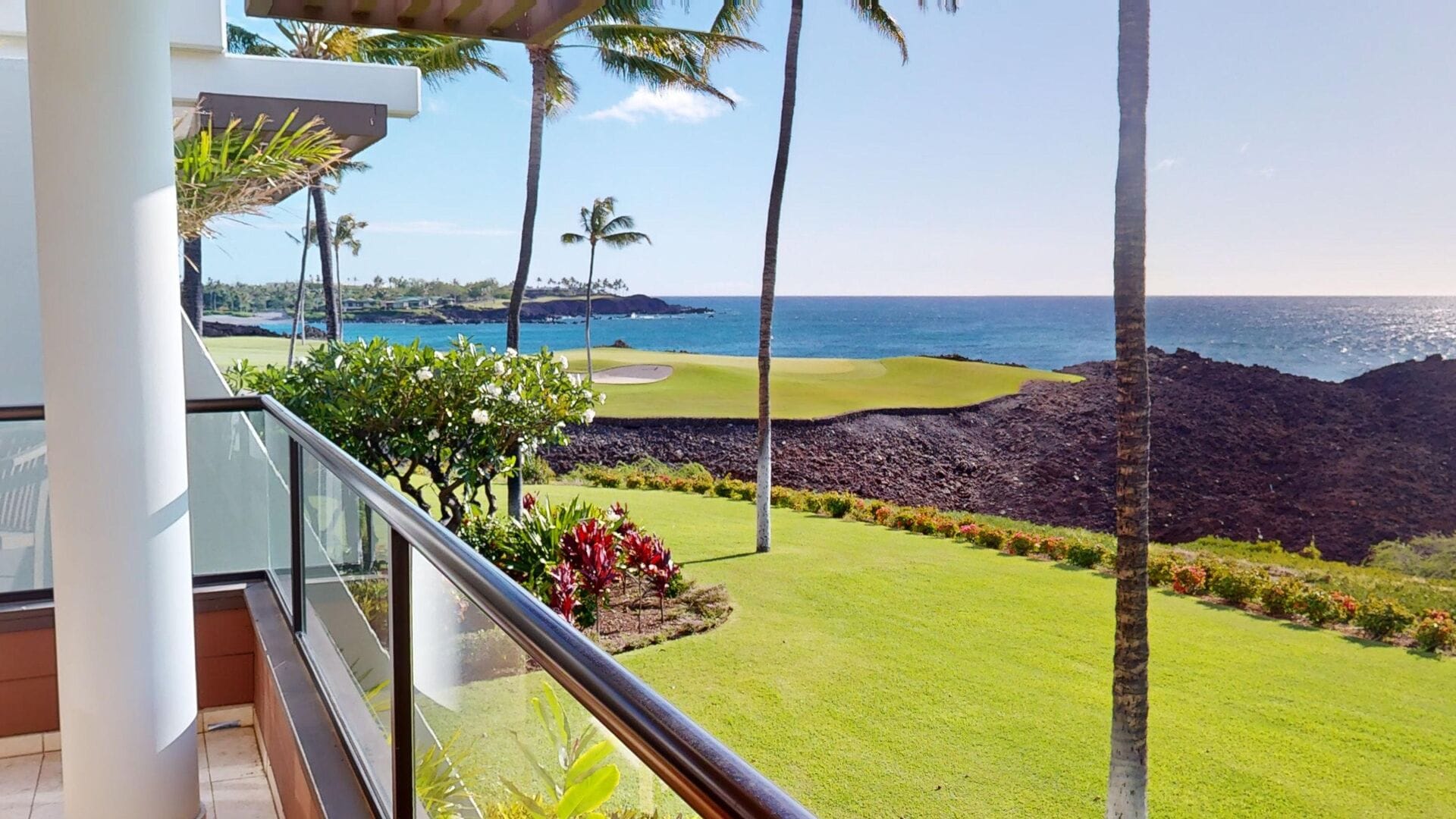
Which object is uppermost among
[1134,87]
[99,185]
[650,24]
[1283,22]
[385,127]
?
[1283,22]

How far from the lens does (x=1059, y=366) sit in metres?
38.0

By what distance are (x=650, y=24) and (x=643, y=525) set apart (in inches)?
288

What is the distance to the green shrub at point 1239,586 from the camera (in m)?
12.1

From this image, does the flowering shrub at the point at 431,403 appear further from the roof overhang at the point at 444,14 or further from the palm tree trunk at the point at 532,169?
the palm tree trunk at the point at 532,169

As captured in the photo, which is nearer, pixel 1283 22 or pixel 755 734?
pixel 755 734

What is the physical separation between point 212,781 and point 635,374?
33831 millimetres

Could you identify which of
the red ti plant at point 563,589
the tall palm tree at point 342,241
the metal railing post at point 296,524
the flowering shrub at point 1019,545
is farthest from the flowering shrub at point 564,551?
the tall palm tree at point 342,241

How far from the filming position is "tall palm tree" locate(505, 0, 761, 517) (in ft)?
46.6

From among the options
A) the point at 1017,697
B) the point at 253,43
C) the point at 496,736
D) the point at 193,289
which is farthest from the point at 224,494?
the point at 193,289

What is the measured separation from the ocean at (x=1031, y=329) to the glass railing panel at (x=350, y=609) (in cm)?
3354

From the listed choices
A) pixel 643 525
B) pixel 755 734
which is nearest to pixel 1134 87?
pixel 755 734

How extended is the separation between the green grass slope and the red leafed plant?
2217 centimetres

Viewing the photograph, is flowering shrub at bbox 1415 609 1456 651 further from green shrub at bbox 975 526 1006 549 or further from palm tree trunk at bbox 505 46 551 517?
palm tree trunk at bbox 505 46 551 517

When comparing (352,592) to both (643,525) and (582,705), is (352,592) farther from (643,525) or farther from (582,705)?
(643,525)
